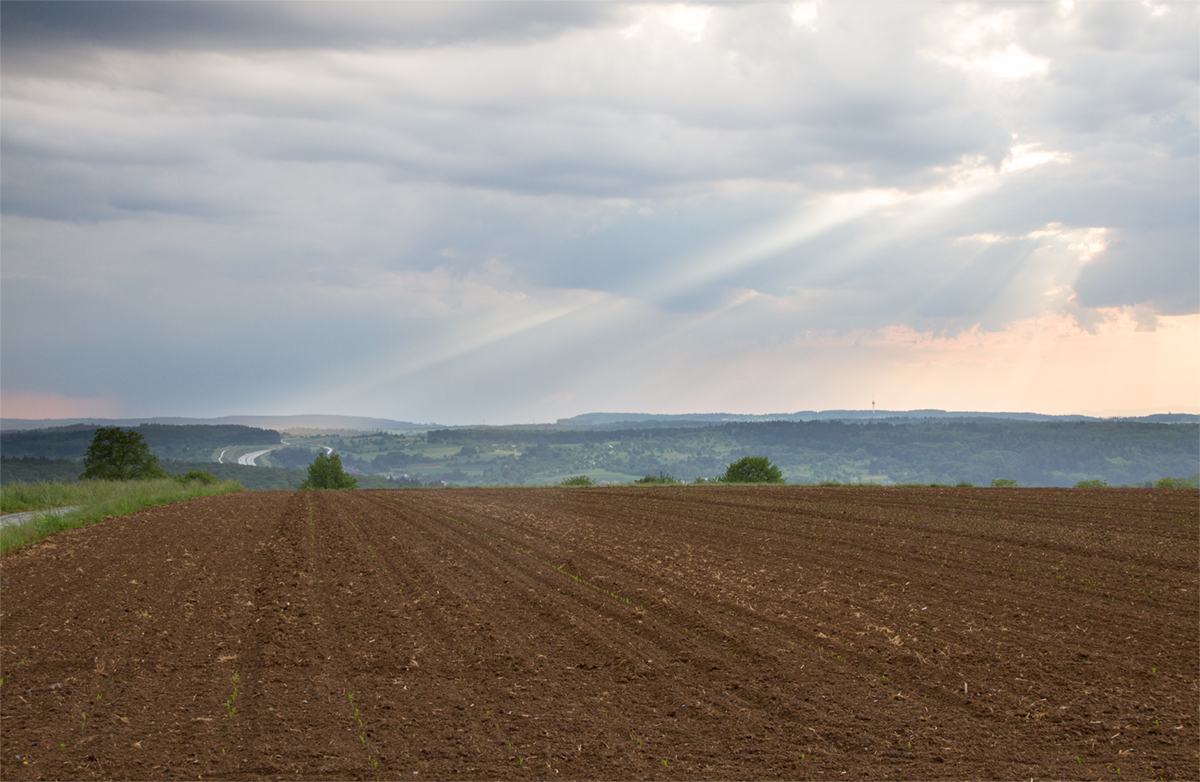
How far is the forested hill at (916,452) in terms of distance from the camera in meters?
122

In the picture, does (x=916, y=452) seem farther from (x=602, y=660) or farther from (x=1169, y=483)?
(x=602, y=660)

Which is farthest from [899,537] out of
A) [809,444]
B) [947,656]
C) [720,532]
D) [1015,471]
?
[809,444]

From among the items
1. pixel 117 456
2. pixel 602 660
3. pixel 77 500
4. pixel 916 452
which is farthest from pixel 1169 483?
pixel 916 452

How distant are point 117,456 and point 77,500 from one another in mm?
39548

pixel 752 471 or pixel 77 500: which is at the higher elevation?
pixel 77 500

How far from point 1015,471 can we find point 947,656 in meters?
139

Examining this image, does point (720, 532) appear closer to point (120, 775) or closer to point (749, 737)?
point (749, 737)

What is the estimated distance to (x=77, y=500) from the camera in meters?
32.5

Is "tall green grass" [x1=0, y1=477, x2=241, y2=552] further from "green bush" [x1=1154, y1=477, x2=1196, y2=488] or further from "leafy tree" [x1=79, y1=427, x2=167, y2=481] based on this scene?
"green bush" [x1=1154, y1=477, x2=1196, y2=488]

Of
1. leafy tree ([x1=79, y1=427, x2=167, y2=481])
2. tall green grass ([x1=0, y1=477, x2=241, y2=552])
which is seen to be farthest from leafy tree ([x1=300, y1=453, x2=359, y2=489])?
tall green grass ([x1=0, y1=477, x2=241, y2=552])

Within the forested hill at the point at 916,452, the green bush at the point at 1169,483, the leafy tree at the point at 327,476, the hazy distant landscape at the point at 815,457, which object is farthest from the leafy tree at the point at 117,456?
the green bush at the point at 1169,483

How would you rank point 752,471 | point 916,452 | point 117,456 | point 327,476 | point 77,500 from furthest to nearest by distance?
point 916,452 → point 327,476 → point 117,456 → point 752,471 → point 77,500

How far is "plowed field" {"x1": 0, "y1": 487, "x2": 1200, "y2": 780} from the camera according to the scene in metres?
6.50

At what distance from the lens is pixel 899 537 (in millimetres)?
18859
